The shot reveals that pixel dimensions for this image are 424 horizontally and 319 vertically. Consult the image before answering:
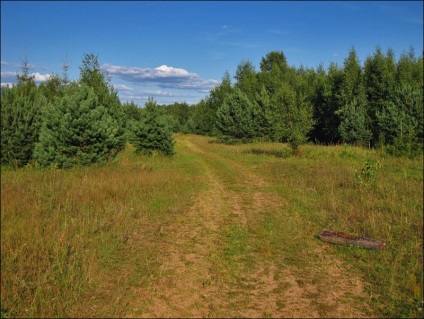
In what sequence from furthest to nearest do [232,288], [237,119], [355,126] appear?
[237,119] < [355,126] < [232,288]

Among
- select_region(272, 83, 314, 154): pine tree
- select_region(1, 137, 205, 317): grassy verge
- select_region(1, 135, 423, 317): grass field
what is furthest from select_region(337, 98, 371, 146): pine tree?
select_region(1, 137, 205, 317): grassy verge

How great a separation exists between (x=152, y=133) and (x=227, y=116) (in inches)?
708

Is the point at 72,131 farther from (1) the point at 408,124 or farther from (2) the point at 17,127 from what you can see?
(1) the point at 408,124

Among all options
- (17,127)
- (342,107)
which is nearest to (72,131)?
(17,127)

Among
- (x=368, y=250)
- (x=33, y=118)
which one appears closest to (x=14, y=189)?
(x=33, y=118)

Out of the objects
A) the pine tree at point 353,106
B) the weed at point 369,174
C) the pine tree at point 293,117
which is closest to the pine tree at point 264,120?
the pine tree at point 353,106

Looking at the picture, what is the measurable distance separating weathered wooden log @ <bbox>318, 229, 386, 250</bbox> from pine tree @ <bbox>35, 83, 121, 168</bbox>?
1059 cm

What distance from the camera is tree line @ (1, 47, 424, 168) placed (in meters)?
13.4

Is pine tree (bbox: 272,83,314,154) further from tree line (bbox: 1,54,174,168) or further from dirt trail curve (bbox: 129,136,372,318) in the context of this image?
dirt trail curve (bbox: 129,136,372,318)

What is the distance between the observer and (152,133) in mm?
21719

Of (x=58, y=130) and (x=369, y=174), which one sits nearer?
(x=369, y=174)

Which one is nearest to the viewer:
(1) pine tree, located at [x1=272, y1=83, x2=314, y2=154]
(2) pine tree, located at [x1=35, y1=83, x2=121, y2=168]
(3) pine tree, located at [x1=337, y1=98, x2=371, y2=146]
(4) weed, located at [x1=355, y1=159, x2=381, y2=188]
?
(4) weed, located at [x1=355, y1=159, x2=381, y2=188]

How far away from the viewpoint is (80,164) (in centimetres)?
1384

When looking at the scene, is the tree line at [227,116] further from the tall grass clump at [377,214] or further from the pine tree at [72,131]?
the tall grass clump at [377,214]
